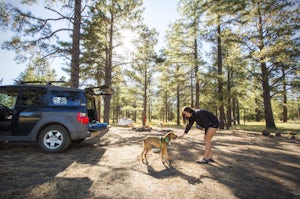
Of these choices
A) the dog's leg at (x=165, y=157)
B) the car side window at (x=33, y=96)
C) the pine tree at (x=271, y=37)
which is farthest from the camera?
the pine tree at (x=271, y=37)

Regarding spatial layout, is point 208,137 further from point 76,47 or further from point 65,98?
point 76,47

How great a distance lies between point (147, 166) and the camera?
436cm

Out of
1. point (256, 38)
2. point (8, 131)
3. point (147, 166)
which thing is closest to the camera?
point (147, 166)

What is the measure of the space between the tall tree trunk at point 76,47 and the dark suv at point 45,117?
353 cm

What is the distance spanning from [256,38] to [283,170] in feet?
44.0

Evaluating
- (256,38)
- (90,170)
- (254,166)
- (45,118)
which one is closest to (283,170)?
(254,166)

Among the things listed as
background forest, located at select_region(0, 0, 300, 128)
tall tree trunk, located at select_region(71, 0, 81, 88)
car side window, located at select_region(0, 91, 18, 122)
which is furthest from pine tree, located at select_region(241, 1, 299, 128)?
car side window, located at select_region(0, 91, 18, 122)

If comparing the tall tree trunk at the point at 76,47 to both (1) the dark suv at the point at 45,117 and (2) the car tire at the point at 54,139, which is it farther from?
(2) the car tire at the point at 54,139

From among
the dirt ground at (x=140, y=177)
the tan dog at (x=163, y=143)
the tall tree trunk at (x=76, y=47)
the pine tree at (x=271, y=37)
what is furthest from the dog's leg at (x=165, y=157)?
→ the pine tree at (x=271, y=37)

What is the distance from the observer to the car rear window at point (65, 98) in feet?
18.3

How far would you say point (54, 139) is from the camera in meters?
5.46

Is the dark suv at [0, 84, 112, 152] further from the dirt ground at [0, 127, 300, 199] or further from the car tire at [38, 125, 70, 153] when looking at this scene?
the dirt ground at [0, 127, 300, 199]

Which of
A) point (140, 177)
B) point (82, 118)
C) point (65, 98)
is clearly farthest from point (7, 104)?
point (140, 177)

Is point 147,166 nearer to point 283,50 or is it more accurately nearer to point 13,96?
point 13,96
